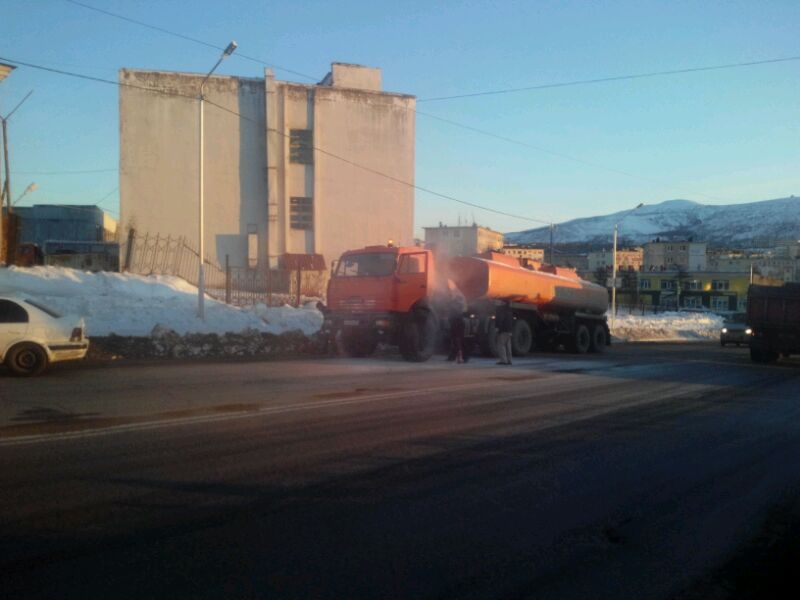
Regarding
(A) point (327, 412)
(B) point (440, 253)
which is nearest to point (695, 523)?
(A) point (327, 412)

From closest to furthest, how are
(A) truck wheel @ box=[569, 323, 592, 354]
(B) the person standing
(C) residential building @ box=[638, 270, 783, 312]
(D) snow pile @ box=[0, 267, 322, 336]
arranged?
(B) the person standing, (D) snow pile @ box=[0, 267, 322, 336], (A) truck wheel @ box=[569, 323, 592, 354], (C) residential building @ box=[638, 270, 783, 312]

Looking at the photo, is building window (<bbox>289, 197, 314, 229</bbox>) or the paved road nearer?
the paved road

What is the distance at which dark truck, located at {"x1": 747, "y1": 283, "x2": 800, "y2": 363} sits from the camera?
23.0 m

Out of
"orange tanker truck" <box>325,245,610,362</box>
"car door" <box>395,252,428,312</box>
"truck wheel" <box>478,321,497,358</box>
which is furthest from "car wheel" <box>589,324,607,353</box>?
"car door" <box>395,252,428,312</box>

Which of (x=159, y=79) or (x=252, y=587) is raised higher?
(x=159, y=79)

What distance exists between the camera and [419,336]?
20.2 m

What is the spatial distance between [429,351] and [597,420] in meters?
9.93

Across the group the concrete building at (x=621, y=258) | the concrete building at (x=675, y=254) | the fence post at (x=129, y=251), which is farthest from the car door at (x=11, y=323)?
the concrete building at (x=621, y=258)

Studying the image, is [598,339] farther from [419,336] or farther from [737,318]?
[737,318]

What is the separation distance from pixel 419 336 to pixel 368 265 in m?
2.34

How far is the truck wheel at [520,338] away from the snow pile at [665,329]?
16614 mm

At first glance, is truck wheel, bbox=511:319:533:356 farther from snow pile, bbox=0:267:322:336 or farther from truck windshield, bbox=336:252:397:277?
snow pile, bbox=0:267:322:336

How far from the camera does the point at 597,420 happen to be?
10914mm

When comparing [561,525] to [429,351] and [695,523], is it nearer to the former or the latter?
[695,523]
